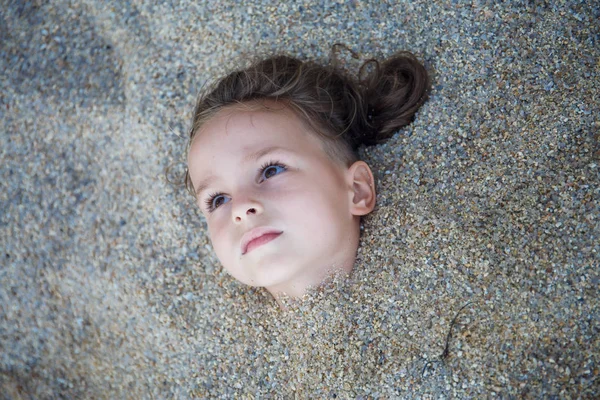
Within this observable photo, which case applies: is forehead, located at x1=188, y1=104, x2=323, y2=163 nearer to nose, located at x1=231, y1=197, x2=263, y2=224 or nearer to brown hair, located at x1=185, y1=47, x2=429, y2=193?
brown hair, located at x1=185, y1=47, x2=429, y2=193

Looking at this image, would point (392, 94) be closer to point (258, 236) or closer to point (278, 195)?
point (278, 195)

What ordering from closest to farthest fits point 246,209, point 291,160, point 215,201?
1. point 246,209
2. point 291,160
3. point 215,201

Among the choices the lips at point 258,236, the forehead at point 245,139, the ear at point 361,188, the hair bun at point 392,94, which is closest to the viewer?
the lips at point 258,236

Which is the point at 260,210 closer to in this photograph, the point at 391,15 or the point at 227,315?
the point at 227,315

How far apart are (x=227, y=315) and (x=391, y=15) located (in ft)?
4.18

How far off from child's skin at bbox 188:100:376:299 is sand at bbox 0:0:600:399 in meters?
0.10

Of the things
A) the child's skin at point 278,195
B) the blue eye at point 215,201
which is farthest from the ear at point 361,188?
the blue eye at point 215,201

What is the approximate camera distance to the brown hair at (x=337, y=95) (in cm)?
194

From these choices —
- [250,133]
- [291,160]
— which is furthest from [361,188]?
[250,133]

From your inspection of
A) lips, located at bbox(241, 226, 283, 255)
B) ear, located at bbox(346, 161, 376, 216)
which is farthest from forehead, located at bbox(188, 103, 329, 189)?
lips, located at bbox(241, 226, 283, 255)

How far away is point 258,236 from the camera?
1667 millimetres

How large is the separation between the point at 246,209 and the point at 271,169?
182 millimetres

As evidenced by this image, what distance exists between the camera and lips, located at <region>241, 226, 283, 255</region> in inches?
65.0

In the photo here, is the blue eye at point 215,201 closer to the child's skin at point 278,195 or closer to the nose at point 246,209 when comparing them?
the child's skin at point 278,195
